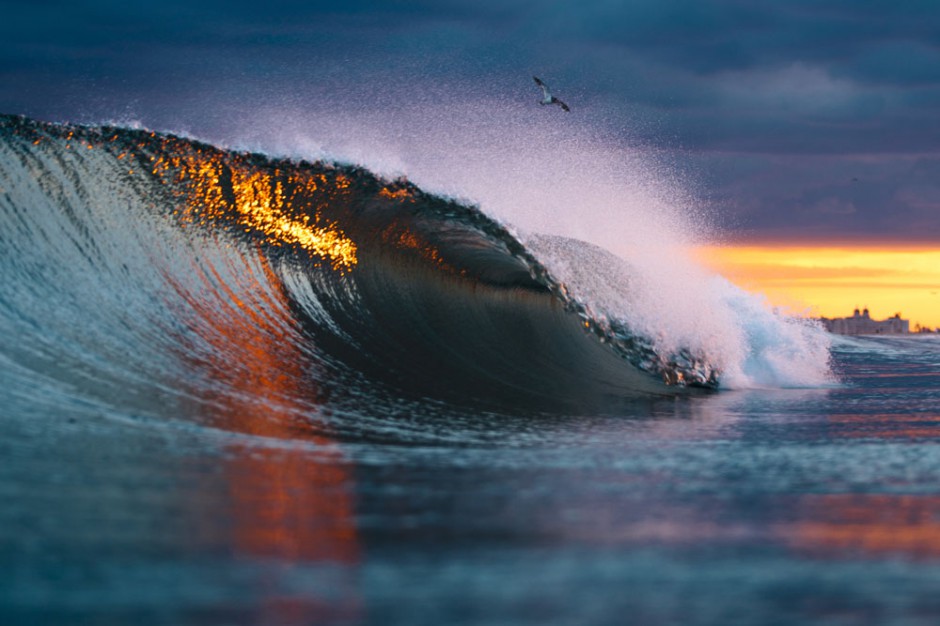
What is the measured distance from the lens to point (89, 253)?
8797 millimetres

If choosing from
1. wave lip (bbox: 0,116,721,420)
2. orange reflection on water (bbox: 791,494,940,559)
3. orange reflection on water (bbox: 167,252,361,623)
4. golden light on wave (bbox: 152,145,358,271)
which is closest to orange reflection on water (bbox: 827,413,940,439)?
wave lip (bbox: 0,116,721,420)

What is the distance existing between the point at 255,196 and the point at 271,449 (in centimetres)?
559

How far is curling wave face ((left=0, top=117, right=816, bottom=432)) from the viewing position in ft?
23.8

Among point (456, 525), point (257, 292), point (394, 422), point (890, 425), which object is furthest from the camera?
point (257, 292)

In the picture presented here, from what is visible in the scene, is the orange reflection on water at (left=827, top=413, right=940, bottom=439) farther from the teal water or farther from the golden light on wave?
the golden light on wave

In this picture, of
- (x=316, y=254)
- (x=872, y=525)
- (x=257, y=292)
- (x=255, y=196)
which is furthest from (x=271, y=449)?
(x=316, y=254)

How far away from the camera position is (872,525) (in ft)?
12.1

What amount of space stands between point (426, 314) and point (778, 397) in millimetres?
3746

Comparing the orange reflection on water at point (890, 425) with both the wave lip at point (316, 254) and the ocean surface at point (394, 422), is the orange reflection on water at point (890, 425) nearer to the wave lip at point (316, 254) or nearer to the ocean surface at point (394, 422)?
the ocean surface at point (394, 422)

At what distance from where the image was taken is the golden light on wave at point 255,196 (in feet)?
32.6

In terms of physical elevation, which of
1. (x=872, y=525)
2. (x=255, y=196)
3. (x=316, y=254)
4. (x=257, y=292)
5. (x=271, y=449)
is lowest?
(x=872, y=525)

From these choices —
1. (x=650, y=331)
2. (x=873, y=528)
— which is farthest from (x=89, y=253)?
(x=873, y=528)

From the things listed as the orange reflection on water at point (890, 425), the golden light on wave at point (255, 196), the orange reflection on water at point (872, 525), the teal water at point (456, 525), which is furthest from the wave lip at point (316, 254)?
the orange reflection on water at point (872, 525)

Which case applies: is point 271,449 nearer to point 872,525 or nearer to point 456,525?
point 456,525
